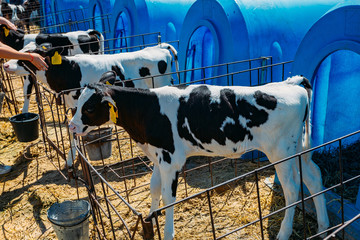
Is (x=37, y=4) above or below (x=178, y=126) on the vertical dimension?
above

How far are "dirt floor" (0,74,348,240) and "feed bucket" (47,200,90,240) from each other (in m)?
0.54

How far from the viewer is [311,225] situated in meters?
4.97

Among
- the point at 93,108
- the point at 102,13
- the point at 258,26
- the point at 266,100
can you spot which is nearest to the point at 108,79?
the point at 93,108

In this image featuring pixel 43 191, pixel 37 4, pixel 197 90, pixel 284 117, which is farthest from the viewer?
pixel 37 4

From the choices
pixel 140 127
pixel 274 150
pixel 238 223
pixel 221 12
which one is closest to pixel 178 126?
pixel 140 127

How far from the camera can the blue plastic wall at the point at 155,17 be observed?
32.6 ft

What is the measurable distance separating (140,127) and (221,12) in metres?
3.20

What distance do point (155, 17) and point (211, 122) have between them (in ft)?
21.8

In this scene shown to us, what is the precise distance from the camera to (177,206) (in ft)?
18.8

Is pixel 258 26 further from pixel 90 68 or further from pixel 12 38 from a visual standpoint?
pixel 12 38

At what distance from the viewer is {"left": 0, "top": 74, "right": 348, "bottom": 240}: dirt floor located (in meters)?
5.15

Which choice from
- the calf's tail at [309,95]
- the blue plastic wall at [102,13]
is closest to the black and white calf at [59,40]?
the blue plastic wall at [102,13]

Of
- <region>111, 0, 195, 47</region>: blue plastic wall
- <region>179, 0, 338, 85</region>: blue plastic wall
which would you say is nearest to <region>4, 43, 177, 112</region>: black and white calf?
<region>179, 0, 338, 85</region>: blue plastic wall

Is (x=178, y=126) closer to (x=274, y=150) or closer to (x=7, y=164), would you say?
(x=274, y=150)
